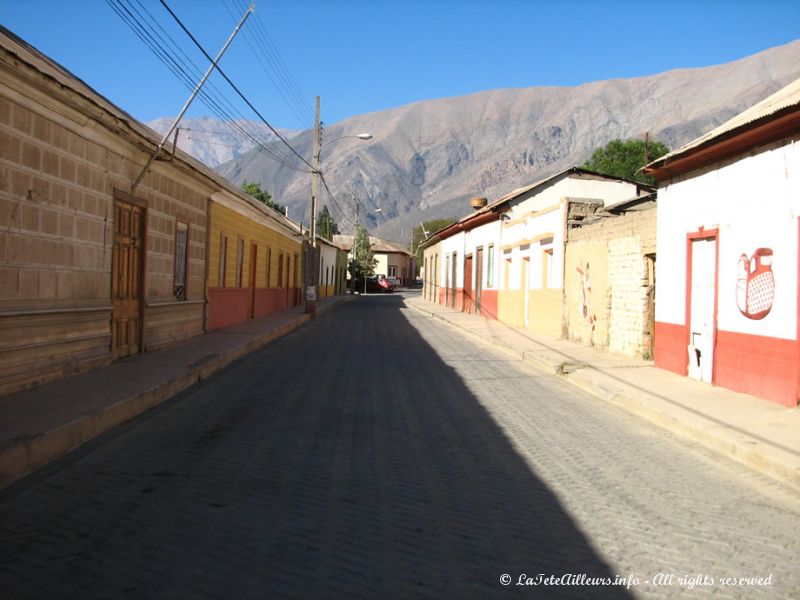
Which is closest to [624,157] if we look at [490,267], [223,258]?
[490,267]

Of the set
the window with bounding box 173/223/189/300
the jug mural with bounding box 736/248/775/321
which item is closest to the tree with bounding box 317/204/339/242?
the window with bounding box 173/223/189/300

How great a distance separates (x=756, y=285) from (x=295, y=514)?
275 inches

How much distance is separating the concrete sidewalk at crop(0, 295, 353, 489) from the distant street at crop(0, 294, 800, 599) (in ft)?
0.67

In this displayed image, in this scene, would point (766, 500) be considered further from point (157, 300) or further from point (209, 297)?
point (209, 297)

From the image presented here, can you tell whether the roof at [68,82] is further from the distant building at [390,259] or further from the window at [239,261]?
the distant building at [390,259]

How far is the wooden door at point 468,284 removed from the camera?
31406mm

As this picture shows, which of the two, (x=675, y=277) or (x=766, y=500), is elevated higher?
(x=675, y=277)

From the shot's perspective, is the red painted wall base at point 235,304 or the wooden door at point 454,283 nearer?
the red painted wall base at point 235,304

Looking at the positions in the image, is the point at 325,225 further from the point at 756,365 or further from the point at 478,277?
the point at 756,365

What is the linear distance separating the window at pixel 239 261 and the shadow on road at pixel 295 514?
1250 cm

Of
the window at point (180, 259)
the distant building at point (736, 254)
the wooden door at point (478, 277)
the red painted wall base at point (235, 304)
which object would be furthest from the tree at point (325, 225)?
the distant building at point (736, 254)

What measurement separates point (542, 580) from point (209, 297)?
1456cm

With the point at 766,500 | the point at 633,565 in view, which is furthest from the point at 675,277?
the point at 633,565

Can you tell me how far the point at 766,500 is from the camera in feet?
17.9
